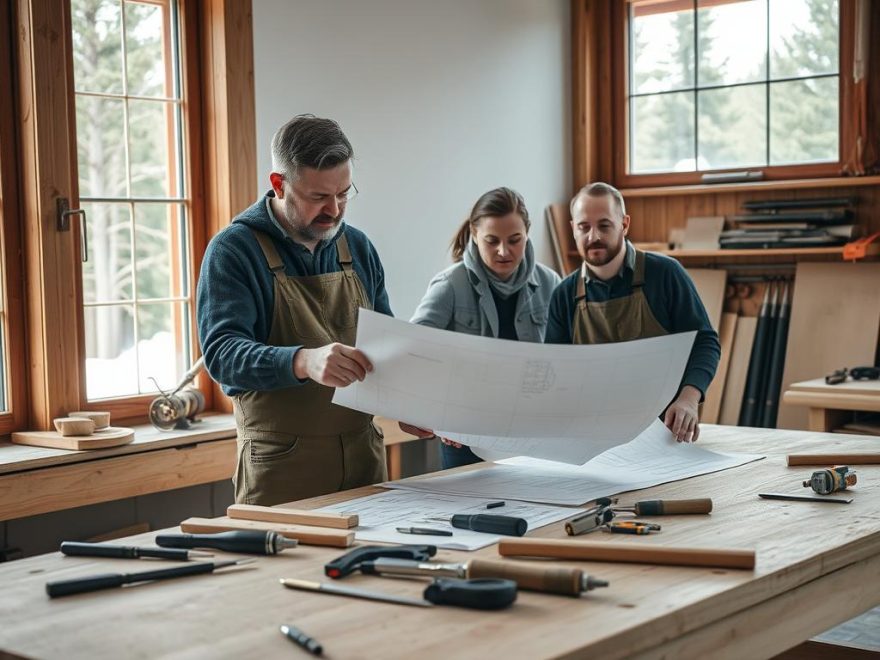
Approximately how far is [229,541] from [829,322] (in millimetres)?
→ 3937

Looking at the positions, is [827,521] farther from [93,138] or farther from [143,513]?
[93,138]

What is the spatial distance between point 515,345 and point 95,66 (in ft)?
8.23

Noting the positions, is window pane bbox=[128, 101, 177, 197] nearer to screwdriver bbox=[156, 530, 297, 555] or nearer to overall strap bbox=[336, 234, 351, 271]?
overall strap bbox=[336, 234, 351, 271]

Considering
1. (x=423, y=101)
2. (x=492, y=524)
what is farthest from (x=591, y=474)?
(x=423, y=101)

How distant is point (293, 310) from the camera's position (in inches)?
93.4

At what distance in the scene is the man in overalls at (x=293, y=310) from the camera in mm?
2270

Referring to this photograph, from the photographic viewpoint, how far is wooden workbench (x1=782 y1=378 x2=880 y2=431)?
4156 mm

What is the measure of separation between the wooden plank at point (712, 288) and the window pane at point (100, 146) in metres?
2.88

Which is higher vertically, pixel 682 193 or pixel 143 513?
pixel 682 193

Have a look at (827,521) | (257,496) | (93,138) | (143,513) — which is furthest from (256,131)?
(827,521)

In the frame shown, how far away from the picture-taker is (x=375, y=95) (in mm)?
4730

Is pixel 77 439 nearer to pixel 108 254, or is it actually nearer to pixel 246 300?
pixel 108 254

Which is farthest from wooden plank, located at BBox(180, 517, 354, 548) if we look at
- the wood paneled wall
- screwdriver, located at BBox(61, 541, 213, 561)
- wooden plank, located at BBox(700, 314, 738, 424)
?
the wood paneled wall

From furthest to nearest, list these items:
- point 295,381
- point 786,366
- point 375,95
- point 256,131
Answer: point 786,366 → point 375,95 → point 256,131 → point 295,381
